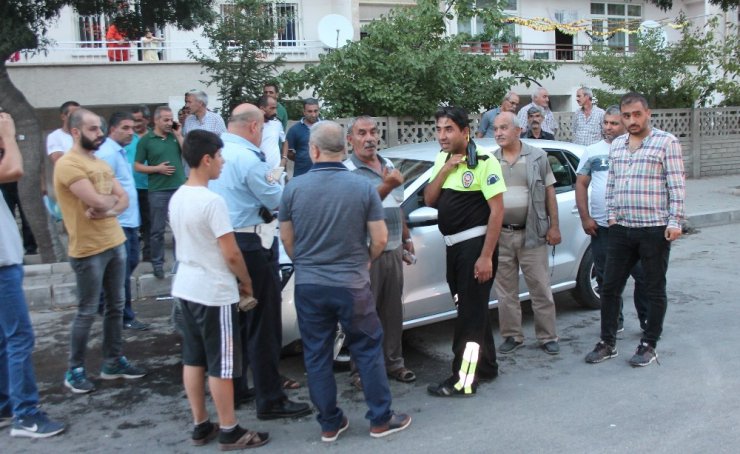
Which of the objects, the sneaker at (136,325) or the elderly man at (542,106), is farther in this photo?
the elderly man at (542,106)

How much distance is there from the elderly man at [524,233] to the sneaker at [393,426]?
5.29ft

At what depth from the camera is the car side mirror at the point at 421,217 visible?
545cm

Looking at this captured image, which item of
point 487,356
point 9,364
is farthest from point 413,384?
point 9,364

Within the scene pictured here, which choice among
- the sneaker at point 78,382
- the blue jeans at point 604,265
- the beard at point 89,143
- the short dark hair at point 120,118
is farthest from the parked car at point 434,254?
the short dark hair at point 120,118

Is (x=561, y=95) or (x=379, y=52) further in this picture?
(x=561, y=95)

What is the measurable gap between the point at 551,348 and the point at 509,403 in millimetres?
1085

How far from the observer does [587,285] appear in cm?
666

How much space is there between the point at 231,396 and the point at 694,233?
8.58 m

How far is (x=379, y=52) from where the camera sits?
11.4m

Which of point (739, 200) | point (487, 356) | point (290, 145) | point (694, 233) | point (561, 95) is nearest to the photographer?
point (487, 356)

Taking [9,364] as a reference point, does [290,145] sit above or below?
above

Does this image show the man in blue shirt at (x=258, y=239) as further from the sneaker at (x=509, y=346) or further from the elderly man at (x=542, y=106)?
the elderly man at (x=542, y=106)

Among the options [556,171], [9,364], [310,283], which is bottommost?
[9,364]

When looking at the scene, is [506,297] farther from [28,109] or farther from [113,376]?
[28,109]
